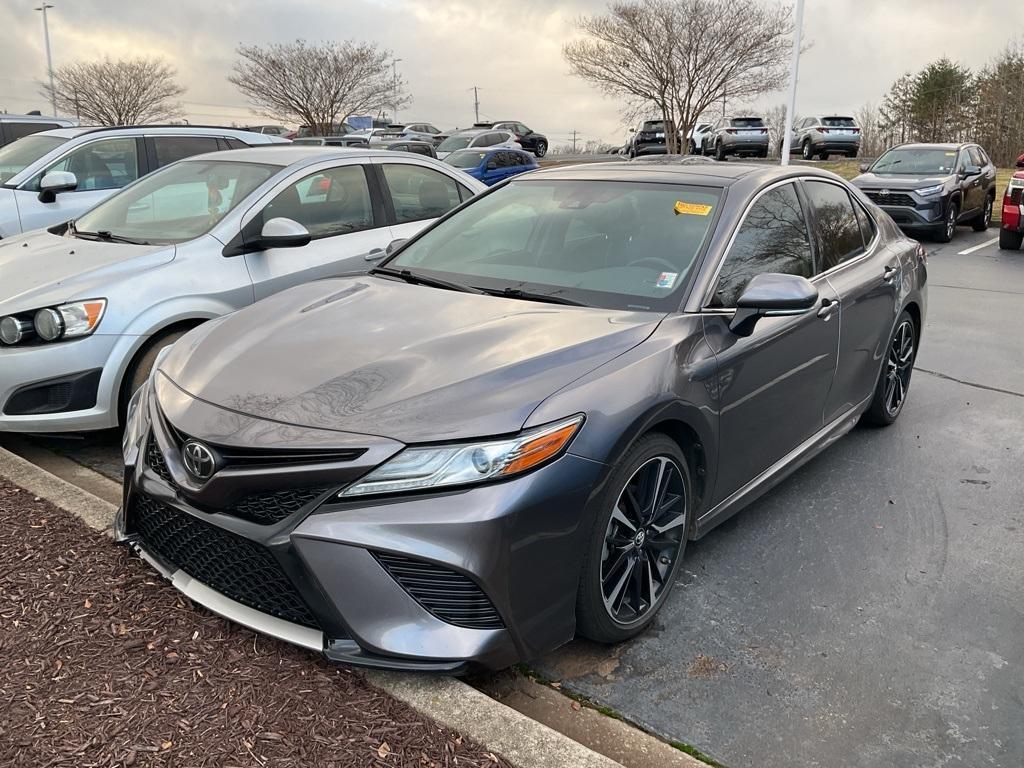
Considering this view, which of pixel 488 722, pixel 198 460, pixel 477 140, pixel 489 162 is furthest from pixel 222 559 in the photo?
pixel 477 140

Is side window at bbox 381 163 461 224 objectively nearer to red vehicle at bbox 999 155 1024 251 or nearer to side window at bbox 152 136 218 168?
side window at bbox 152 136 218 168

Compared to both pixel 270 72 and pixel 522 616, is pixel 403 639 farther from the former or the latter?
pixel 270 72

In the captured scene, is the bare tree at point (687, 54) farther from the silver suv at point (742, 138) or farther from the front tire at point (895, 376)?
the front tire at point (895, 376)

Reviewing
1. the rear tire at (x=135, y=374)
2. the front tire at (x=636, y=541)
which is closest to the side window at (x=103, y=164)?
the rear tire at (x=135, y=374)

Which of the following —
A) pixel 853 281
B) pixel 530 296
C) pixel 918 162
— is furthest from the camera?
pixel 918 162

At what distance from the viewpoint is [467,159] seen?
20.2 meters

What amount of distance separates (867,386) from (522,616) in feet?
9.79

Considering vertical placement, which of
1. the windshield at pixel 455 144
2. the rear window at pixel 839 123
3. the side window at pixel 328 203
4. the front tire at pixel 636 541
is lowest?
the front tire at pixel 636 541

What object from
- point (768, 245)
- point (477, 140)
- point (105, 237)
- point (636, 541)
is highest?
point (477, 140)

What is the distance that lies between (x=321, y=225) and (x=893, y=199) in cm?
1151

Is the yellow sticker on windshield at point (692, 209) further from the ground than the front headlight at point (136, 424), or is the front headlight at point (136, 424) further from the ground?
the yellow sticker on windshield at point (692, 209)

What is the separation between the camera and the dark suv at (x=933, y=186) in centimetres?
1380

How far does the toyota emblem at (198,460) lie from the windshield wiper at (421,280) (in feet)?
4.34

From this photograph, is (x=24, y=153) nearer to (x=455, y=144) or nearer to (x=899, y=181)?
(x=899, y=181)
